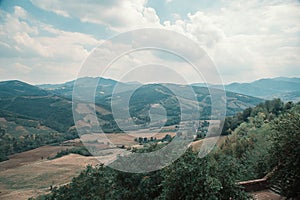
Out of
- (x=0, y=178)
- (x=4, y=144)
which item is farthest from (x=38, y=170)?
(x=4, y=144)

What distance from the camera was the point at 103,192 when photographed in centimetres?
955

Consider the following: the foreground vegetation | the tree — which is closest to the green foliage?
the foreground vegetation

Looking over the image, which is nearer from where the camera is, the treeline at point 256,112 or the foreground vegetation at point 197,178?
the foreground vegetation at point 197,178

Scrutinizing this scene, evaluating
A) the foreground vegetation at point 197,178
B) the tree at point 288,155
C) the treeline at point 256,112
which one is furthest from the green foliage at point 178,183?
the treeline at point 256,112

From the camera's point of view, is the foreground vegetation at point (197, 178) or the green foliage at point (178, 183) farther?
the foreground vegetation at point (197, 178)

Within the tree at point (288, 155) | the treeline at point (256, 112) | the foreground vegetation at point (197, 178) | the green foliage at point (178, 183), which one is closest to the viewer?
the green foliage at point (178, 183)

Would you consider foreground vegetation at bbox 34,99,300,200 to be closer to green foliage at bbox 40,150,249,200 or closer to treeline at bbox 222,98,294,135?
green foliage at bbox 40,150,249,200

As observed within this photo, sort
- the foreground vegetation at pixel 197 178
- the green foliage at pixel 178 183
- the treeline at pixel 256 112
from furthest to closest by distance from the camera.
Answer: the treeline at pixel 256 112
the foreground vegetation at pixel 197 178
the green foliage at pixel 178 183

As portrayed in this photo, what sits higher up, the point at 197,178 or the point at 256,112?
the point at 197,178

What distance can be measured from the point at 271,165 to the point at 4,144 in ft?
249

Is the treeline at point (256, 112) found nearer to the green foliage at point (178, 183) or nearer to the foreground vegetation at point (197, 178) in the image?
the foreground vegetation at point (197, 178)

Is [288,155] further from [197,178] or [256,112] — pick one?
[256,112]

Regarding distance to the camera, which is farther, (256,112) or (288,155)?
(256,112)

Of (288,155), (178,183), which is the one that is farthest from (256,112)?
(178,183)
